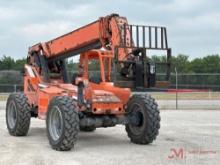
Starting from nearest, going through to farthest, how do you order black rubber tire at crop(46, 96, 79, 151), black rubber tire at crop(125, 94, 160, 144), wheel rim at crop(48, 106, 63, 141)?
black rubber tire at crop(46, 96, 79, 151), wheel rim at crop(48, 106, 63, 141), black rubber tire at crop(125, 94, 160, 144)

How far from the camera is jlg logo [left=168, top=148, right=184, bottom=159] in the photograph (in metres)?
12.3

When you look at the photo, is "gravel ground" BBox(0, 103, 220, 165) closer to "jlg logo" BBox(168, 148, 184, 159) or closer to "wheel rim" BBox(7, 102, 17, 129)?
"jlg logo" BBox(168, 148, 184, 159)

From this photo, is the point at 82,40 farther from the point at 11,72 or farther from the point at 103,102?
the point at 11,72

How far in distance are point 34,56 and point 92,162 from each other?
644 cm

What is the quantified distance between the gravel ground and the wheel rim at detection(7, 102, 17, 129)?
353 mm

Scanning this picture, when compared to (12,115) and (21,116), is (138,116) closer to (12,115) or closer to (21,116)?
(21,116)

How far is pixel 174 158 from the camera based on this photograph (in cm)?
1208

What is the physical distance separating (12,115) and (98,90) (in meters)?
3.67

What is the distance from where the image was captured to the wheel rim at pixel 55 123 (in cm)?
A: 1365

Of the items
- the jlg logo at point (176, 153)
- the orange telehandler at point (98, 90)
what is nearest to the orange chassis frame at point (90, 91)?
the orange telehandler at point (98, 90)

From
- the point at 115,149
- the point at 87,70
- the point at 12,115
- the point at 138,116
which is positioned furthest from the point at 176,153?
the point at 12,115

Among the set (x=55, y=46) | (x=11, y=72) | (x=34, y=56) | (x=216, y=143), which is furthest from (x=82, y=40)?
(x=11, y=72)

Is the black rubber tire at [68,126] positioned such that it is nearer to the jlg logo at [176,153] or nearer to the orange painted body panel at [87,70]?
the orange painted body panel at [87,70]

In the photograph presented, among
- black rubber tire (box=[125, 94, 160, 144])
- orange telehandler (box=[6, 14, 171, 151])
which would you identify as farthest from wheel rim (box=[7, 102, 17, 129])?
black rubber tire (box=[125, 94, 160, 144])
